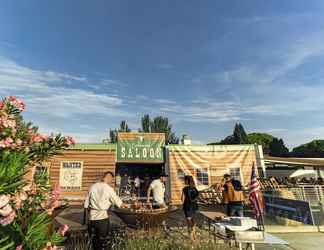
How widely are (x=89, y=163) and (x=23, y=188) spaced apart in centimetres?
1268

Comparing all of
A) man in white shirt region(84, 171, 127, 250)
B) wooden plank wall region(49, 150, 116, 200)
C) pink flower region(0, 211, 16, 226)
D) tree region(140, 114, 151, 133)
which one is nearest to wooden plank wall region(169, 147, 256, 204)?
wooden plank wall region(49, 150, 116, 200)

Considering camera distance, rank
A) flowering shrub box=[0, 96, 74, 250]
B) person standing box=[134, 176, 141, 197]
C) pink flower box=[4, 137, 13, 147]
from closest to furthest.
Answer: flowering shrub box=[0, 96, 74, 250]
pink flower box=[4, 137, 13, 147]
person standing box=[134, 176, 141, 197]

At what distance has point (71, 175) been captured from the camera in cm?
1391

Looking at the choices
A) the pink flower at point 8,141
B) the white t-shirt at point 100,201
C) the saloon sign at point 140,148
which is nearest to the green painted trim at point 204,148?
the saloon sign at point 140,148

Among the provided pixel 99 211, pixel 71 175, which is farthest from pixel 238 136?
pixel 99 211

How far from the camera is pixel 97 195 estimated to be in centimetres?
426

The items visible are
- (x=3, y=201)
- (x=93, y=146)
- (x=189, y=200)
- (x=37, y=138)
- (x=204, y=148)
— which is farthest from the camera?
(x=204, y=148)

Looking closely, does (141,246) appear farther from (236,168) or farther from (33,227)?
(236,168)

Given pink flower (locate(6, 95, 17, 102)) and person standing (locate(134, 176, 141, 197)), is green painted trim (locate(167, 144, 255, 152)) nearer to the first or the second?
person standing (locate(134, 176, 141, 197))

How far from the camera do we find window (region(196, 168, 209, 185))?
47.4 ft

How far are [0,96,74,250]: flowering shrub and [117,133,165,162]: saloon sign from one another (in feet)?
40.0

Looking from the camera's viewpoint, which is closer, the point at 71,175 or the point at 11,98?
the point at 11,98

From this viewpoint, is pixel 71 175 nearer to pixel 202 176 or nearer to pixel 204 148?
pixel 202 176

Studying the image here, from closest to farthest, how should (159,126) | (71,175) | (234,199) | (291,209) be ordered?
(234,199), (291,209), (71,175), (159,126)
